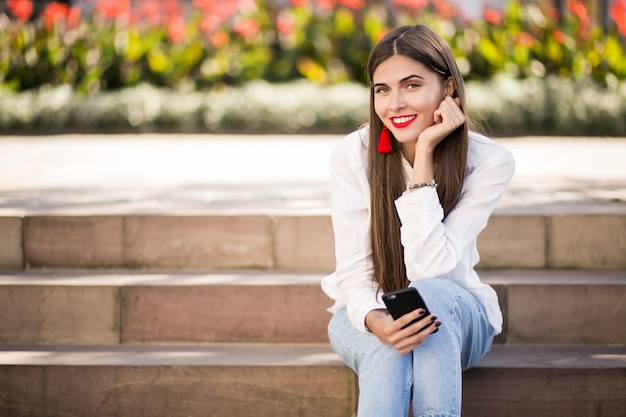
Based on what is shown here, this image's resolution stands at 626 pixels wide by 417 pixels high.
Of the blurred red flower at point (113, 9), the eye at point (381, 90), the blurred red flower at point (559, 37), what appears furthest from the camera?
the blurred red flower at point (113, 9)

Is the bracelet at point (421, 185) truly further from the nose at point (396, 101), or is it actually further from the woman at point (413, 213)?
the nose at point (396, 101)

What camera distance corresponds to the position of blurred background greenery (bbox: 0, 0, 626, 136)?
26.4 ft

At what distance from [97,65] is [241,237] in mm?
5588

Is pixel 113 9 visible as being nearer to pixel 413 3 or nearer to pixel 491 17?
pixel 413 3

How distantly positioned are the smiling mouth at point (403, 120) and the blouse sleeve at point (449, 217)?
239 millimetres

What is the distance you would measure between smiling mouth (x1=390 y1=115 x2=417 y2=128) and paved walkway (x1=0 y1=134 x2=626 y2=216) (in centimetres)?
105

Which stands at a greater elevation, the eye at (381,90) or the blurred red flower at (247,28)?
the blurred red flower at (247,28)

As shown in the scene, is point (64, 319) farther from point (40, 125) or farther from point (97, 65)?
point (97, 65)

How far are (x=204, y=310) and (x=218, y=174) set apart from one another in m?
2.11

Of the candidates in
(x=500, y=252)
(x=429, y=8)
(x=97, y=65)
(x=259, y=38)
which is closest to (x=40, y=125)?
(x=97, y=65)

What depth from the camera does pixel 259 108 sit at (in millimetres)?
8250

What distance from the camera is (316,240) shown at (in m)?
3.71

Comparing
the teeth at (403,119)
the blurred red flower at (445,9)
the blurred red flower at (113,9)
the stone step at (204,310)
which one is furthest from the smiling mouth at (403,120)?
the blurred red flower at (113,9)

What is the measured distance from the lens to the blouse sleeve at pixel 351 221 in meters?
2.87
